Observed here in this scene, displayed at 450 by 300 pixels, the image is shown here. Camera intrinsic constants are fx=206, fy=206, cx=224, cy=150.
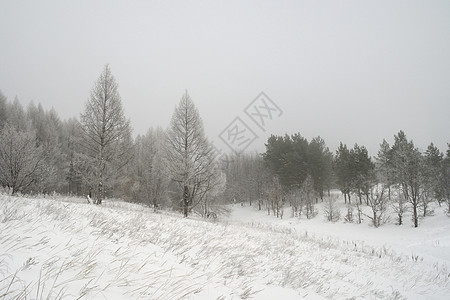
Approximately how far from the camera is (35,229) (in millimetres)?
2824

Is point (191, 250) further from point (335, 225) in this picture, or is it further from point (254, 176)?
point (254, 176)

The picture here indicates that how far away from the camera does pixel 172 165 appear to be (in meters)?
15.6

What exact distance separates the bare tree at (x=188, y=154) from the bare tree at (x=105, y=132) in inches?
143

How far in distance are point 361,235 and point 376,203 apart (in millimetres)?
5786

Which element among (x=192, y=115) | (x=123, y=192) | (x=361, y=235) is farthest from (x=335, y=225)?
(x=123, y=192)

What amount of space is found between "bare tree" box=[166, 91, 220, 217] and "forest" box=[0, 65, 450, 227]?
0.08m

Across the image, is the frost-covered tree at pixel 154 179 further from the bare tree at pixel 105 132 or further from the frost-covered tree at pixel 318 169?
the frost-covered tree at pixel 318 169

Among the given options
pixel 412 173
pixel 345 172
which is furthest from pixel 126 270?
pixel 345 172

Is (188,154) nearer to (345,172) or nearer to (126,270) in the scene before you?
(126,270)

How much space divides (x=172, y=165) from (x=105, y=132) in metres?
5.51

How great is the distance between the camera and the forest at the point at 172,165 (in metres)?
15.1

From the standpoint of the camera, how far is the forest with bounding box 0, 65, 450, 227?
1509 centimetres

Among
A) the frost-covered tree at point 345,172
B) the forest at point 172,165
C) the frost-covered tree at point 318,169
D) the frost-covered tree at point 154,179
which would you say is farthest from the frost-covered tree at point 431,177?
the frost-covered tree at point 154,179

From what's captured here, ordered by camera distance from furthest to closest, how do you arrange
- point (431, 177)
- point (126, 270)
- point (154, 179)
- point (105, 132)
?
point (431, 177), point (154, 179), point (105, 132), point (126, 270)
